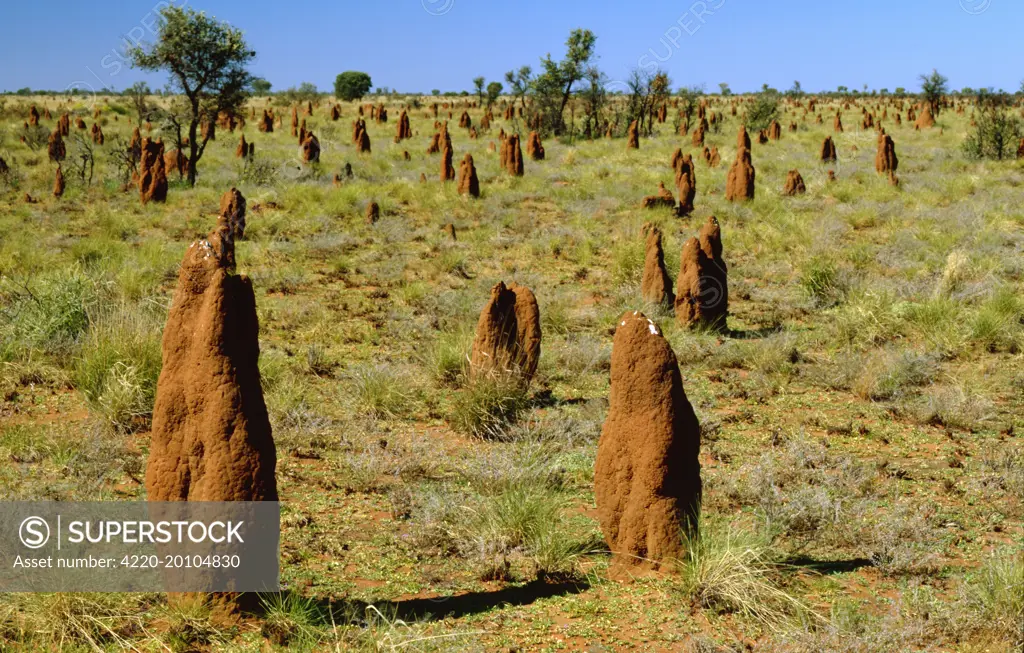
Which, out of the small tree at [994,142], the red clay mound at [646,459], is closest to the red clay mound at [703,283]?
the red clay mound at [646,459]

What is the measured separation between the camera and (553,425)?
693 cm

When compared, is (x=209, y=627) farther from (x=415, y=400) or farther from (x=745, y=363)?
(x=745, y=363)

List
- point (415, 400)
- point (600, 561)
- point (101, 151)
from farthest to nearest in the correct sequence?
1. point (101, 151)
2. point (415, 400)
3. point (600, 561)

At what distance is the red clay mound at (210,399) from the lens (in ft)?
12.8

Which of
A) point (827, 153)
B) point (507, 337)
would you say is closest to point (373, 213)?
point (507, 337)

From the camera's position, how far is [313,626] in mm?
3840

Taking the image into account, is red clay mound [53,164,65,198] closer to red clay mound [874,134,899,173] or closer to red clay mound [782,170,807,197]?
red clay mound [782,170,807,197]

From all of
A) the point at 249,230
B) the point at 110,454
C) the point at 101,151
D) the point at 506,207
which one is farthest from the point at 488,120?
the point at 110,454

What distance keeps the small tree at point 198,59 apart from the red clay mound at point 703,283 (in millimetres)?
15121

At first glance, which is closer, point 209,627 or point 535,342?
point 209,627

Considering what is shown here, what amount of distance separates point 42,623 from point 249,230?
12698mm

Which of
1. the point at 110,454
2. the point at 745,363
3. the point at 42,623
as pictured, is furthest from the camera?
the point at 745,363

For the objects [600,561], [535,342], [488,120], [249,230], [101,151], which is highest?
[488,120]

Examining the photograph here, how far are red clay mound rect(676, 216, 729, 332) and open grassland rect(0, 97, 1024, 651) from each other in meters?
0.28
